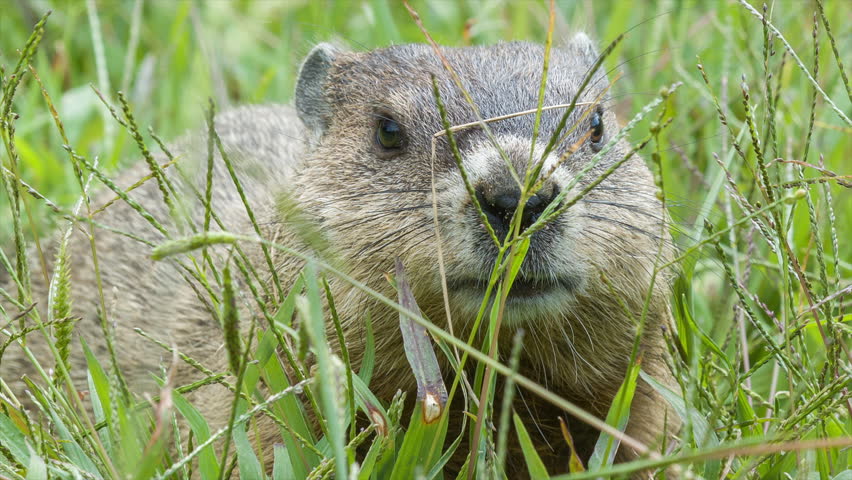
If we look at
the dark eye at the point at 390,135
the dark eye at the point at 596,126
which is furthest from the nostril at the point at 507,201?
the dark eye at the point at 596,126

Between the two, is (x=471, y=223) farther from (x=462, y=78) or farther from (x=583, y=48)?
(x=583, y=48)

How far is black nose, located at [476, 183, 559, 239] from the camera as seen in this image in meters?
2.57

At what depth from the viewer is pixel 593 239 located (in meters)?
2.79

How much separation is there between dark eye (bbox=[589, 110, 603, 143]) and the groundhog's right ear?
3.66 feet

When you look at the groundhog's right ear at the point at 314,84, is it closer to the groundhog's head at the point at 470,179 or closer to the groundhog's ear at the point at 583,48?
the groundhog's head at the point at 470,179

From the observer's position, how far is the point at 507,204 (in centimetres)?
257

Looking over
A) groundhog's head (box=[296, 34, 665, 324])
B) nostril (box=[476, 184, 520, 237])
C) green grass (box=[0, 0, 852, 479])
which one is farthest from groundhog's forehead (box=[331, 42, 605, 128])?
nostril (box=[476, 184, 520, 237])

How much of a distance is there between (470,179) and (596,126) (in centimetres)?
92

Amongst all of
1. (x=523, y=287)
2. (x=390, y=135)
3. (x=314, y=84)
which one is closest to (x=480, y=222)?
(x=523, y=287)

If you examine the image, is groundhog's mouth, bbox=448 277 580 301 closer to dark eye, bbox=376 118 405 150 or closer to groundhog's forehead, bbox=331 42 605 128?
groundhog's forehead, bbox=331 42 605 128

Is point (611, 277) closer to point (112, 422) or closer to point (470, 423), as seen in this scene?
point (470, 423)

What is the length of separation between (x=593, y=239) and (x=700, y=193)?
8.57 feet

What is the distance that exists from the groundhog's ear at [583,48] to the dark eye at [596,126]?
0.63 m

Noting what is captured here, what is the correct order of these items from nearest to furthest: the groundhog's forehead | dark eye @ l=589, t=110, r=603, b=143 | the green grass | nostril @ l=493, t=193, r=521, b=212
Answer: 1. the green grass
2. nostril @ l=493, t=193, r=521, b=212
3. the groundhog's forehead
4. dark eye @ l=589, t=110, r=603, b=143
